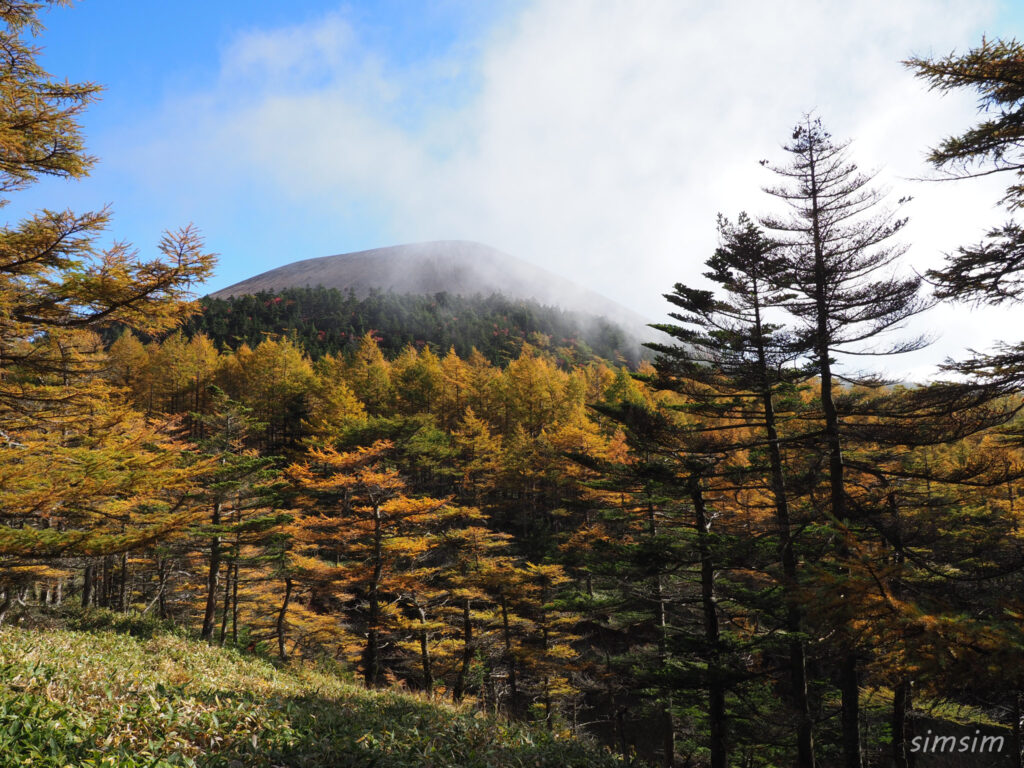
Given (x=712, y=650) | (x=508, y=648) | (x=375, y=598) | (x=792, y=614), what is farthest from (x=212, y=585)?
(x=792, y=614)

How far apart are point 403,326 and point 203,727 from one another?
266ft

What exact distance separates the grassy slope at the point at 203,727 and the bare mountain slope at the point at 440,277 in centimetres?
11245

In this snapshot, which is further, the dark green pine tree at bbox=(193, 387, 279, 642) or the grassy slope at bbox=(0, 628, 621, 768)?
the dark green pine tree at bbox=(193, 387, 279, 642)

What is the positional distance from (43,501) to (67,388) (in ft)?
14.8

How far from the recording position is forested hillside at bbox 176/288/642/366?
7119 cm

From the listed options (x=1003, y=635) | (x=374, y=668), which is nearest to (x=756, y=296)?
(x=1003, y=635)

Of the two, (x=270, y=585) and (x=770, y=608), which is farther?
(x=270, y=585)

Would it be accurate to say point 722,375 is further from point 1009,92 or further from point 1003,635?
point 1003,635

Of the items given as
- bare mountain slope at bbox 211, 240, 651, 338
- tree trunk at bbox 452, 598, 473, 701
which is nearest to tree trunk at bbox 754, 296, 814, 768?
tree trunk at bbox 452, 598, 473, 701

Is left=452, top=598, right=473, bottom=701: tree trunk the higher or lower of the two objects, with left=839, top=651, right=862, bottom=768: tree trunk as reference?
lower

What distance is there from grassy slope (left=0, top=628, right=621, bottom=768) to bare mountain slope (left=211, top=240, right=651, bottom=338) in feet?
369

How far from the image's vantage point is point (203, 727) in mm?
5500

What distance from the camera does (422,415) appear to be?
3509cm

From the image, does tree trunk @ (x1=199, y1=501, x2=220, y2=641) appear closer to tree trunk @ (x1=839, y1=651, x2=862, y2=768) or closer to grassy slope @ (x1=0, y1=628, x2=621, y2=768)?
grassy slope @ (x1=0, y1=628, x2=621, y2=768)
